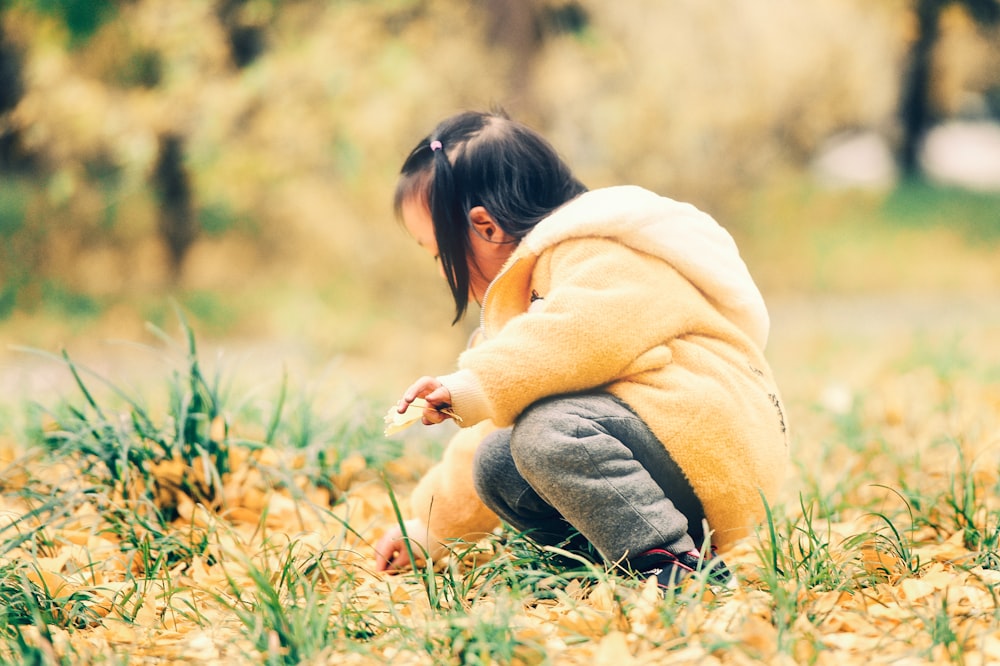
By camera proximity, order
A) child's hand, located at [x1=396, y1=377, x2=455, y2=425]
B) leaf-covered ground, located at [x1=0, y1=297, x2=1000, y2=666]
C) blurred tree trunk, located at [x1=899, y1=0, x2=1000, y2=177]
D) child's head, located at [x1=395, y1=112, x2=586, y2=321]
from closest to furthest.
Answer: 1. leaf-covered ground, located at [x1=0, y1=297, x2=1000, y2=666]
2. child's hand, located at [x1=396, y1=377, x2=455, y2=425]
3. child's head, located at [x1=395, y1=112, x2=586, y2=321]
4. blurred tree trunk, located at [x1=899, y1=0, x2=1000, y2=177]

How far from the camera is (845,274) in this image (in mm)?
10031

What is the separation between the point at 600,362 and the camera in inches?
65.6

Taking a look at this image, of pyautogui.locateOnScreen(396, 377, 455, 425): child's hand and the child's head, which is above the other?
the child's head

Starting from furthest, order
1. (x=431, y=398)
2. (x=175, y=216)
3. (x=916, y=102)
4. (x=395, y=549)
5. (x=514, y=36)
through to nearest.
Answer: (x=916, y=102) < (x=175, y=216) < (x=514, y=36) < (x=395, y=549) < (x=431, y=398)

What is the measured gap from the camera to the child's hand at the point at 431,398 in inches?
64.1

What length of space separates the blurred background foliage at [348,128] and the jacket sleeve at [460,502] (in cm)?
221

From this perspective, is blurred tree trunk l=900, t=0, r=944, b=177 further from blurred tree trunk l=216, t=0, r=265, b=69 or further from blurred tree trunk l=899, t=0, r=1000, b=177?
blurred tree trunk l=216, t=0, r=265, b=69

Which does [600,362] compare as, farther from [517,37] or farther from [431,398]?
[517,37]

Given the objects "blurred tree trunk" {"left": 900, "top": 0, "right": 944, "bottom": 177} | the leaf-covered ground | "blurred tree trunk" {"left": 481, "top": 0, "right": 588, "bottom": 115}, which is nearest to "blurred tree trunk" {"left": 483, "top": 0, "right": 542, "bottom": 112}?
"blurred tree trunk" {"left": 481, "top": 0, "right": 588, "bottom": 115}

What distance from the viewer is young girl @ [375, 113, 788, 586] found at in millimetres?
1646

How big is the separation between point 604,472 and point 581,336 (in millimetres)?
242

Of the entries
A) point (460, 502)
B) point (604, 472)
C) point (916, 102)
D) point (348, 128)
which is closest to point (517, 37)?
point (348, 128)

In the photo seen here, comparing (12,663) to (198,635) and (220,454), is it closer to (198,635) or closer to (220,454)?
(198,635)

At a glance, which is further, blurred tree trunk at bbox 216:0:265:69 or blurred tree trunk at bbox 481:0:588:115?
blurred tree trunk at bbox 216:0:265:69
